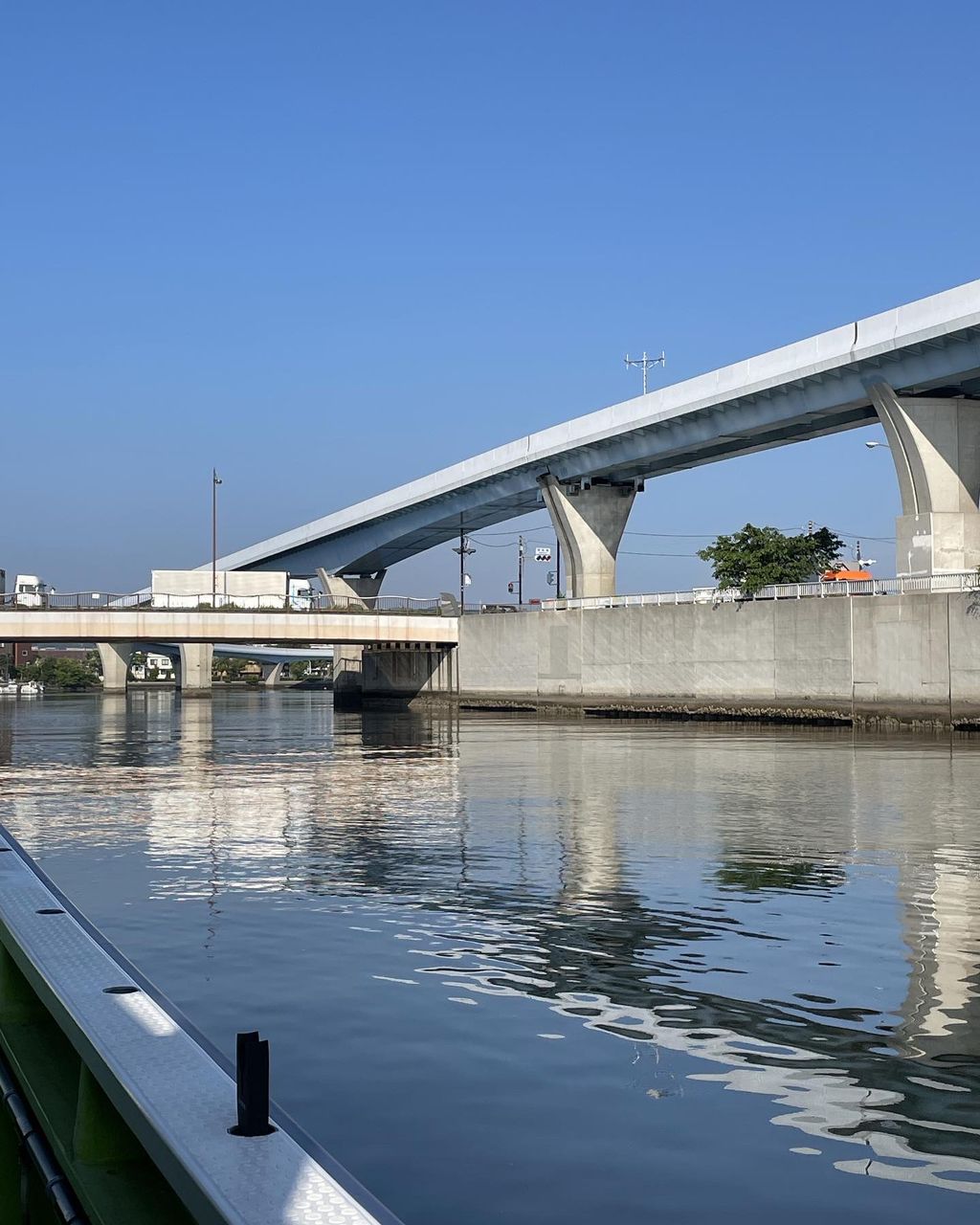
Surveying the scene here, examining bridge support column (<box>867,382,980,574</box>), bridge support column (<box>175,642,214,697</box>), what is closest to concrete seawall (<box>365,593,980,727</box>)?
bridge support column (<box>867,382,980,574</box>)

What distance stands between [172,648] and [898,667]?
151 metres

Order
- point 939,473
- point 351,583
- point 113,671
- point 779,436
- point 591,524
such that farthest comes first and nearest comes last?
1. point 113,671
2. point 351,583
3. point 591,524
4. point 779,436
5. point 939,473

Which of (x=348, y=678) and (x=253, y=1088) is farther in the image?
(x=348, y=678)

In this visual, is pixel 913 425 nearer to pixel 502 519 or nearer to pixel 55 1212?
pixel 502 519

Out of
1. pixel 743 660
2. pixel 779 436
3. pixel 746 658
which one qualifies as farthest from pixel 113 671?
pixel 746 658

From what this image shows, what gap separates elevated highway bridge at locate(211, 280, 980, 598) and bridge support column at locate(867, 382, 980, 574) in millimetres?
59

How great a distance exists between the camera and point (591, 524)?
3410 inches

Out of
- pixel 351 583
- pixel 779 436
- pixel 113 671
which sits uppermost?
pixel 779 436

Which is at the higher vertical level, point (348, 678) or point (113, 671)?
point (113, 671)

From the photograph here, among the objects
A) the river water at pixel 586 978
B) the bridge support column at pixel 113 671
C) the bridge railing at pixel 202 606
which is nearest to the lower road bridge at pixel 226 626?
the bridge railing at pixel 202 606

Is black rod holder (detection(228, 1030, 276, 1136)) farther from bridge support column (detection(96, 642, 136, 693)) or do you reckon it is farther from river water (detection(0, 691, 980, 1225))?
bridge support column (detection(96, 642, 136, 693))

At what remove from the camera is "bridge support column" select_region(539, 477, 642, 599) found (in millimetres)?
86000

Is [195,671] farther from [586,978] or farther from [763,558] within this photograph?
[586,978]

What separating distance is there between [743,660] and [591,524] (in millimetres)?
22249
